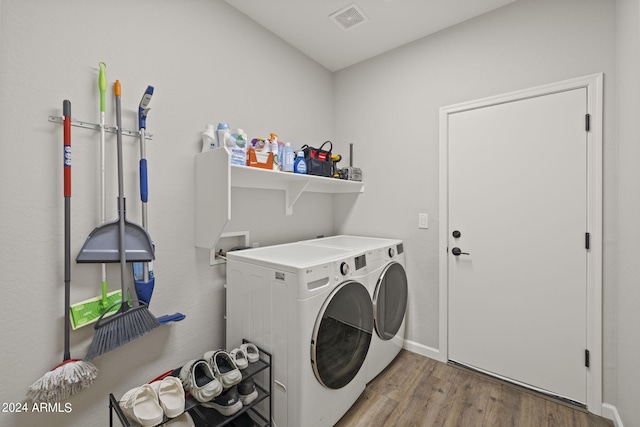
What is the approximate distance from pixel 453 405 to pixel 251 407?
1209 millimetres

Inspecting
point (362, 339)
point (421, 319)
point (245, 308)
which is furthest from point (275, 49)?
point (421, 319)

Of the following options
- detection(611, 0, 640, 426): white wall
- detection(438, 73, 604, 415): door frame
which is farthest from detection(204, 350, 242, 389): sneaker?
detection(438, 73, 604, 415): door frame

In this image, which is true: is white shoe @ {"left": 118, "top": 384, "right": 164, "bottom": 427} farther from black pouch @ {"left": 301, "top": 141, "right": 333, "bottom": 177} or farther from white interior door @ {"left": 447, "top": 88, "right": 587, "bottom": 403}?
white interior door @ {"left": 447, "top": 88, "right": 587, "bottom": 403}

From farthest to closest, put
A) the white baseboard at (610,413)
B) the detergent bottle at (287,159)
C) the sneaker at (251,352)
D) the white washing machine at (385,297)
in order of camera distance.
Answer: the detergent bottle at (287,159)
the white washing machine at (385,297)
the white baseboard at (610,413)
the sneaker at (251,352)

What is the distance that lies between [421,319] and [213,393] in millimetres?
1670

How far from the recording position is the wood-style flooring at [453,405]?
4.99ft

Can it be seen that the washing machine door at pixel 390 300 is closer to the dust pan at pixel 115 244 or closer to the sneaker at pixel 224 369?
the sneaker at pixel 224 369

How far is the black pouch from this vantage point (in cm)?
206

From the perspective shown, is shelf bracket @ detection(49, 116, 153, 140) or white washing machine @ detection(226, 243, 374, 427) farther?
white washing machine @ detection(226, 243, 374, 427)

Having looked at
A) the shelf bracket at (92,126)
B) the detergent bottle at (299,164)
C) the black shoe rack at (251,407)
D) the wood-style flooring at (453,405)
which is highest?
the shelf bracket at (92,126)

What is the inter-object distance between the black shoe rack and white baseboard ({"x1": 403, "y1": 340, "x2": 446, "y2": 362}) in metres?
1.33

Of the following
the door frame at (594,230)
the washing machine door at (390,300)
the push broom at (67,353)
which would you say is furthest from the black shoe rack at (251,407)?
the door frame at (594,230)

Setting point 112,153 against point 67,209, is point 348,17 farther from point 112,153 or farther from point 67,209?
point 67,209

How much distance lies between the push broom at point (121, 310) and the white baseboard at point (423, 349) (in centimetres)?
190
